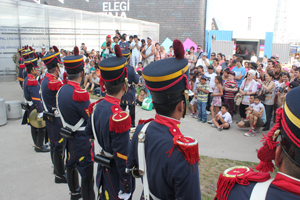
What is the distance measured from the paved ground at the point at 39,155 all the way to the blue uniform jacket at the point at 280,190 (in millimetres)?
2761

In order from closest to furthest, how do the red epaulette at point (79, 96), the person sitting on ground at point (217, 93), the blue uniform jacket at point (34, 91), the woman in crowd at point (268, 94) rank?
the red epaulette at point (79, 96) < the blue uniform jacket at point (34, 91) < the woman in crowd at point (268, 94) < the person sitting on ground at point (217, 93)

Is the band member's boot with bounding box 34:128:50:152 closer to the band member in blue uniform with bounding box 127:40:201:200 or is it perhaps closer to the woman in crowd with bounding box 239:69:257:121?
the band member in blue uniform with bounding box 127:40:201:200

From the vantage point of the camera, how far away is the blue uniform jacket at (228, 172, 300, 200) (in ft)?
3.25

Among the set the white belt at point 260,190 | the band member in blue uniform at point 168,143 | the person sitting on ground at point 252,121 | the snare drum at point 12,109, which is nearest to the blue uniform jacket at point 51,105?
the band member in blue uniform at point 168,143

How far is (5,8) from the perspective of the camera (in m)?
11.6

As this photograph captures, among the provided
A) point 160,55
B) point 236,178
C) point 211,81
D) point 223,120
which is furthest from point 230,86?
point 236,178

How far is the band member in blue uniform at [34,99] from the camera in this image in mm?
4688

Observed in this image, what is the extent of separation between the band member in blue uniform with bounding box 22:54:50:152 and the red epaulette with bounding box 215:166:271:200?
429cm

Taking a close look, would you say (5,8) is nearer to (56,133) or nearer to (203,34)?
(56,133)

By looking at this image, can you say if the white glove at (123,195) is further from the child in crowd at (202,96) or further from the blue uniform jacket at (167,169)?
the child in crowd at (202,96)

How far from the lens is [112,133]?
2238 mm

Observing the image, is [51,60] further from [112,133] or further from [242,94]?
[242,94]

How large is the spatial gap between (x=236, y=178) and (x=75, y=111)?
2.38 metres

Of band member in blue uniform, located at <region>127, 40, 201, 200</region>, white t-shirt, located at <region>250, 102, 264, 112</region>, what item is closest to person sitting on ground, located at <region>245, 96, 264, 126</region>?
white t-shirt, located at <region>250, 102, 264, 112</region>
